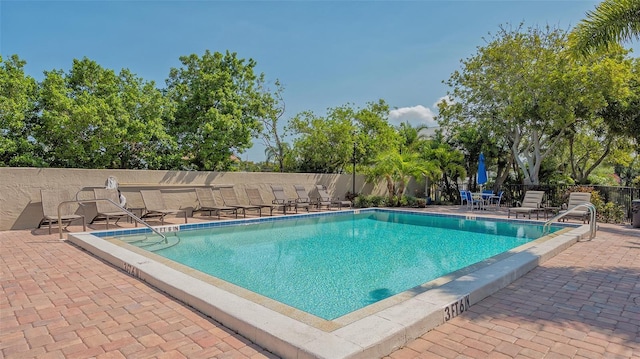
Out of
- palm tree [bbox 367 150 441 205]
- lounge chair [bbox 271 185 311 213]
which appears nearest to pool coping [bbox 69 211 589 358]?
lounge chair [bbox 271 185 311 213]

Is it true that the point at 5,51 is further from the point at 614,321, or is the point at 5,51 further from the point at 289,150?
the point at 614,321

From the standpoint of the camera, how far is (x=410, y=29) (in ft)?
41.0

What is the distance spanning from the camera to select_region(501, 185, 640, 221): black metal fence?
12.9 m

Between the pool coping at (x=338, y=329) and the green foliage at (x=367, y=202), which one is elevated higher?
the green foliage at (x=367, y=202)

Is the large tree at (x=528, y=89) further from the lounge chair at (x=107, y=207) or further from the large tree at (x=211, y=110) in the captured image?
the lounge chair at (x=107, y=207)

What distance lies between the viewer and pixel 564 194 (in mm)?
14250

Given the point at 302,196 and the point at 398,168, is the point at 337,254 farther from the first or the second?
the point at 398,168

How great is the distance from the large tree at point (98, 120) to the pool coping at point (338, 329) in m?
10.6

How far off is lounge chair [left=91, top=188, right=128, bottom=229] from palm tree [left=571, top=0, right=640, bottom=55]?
1122 cm

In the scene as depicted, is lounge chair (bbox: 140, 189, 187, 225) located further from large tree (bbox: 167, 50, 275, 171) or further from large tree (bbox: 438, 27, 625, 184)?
large tree (bbox: 438, 27, 625, 184)

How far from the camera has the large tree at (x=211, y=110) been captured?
56.9ft

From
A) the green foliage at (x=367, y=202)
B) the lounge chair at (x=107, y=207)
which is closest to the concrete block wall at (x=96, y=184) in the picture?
the lounge chair at (x=107, y=207)

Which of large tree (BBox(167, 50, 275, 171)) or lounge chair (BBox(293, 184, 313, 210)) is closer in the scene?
lounge chair (BBox(293, 184, 313, 210))

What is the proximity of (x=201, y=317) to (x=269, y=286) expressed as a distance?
6.62 feet
